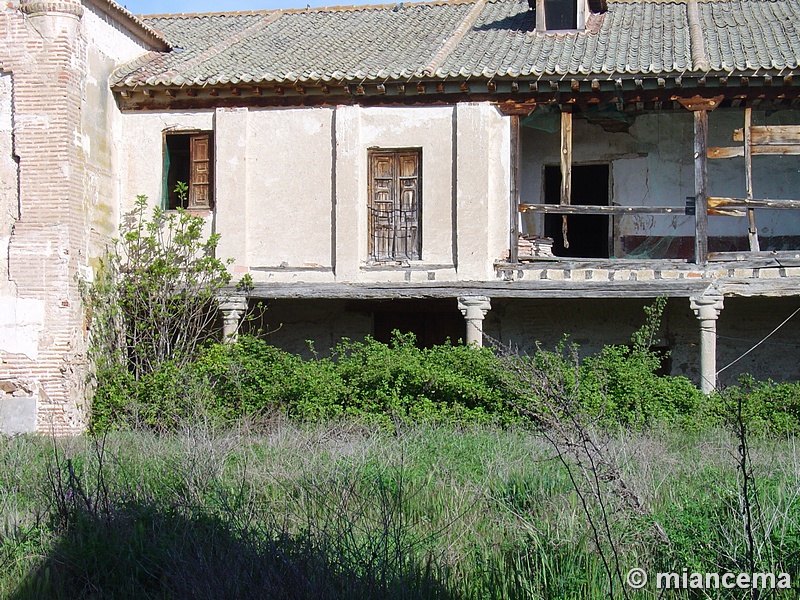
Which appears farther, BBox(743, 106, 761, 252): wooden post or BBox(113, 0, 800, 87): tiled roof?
BBox(113, 0, 800, 87): tiled roof

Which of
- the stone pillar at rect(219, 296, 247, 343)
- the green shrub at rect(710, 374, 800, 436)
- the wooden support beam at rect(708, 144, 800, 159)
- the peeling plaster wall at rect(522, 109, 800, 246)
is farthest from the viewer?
the peeling plaster wall at rect(522, 109, 800, 246)

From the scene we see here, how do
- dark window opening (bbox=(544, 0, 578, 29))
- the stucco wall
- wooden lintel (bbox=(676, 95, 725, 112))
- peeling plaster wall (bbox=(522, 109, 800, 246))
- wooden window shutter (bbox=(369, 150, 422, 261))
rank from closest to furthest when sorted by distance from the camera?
1. wooden lintel (bbox=(676, 95, 725, 112))
2. wooden window shutter (bbox=(369, 150, 422, 261))
3. the stucco wall
4. peeling plaster wall (bbox=(522, 109, 800, 246))
5. dark window opening (bbox=(544, 0, 578, 29))

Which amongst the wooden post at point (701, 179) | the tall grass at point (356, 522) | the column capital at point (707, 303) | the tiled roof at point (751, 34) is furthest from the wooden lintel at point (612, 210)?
the tall grass at point (356, 522)

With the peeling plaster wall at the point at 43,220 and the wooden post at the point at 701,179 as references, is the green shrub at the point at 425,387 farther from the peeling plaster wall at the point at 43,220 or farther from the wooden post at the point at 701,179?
the peeling plaster wall at the point at 43,220

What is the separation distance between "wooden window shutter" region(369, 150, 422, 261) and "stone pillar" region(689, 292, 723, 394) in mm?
4079

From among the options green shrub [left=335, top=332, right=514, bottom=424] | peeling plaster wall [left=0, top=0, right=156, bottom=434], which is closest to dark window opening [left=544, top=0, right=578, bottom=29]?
green shrub [left=335, top=332, right=514, bottom=424]

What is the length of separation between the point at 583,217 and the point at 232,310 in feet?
22.6

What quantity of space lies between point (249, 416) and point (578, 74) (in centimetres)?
644

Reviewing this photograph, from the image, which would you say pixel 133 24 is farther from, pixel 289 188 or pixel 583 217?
pixel 583 217

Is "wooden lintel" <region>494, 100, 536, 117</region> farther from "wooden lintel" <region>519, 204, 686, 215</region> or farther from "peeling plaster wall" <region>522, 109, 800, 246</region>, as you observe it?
"peeling plaster wall" <region>522, 109, 800, 246</region>

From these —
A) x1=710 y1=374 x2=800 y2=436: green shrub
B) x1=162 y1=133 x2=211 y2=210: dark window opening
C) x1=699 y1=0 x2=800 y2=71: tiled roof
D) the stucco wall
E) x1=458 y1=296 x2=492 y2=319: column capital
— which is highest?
x1=699 y1=0 x2=800 y2=71: tiled roof

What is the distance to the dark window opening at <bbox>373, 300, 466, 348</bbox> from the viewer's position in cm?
1631

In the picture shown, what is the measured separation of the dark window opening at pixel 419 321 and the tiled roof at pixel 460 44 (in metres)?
4.22

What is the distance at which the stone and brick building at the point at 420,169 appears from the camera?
13109 mm
